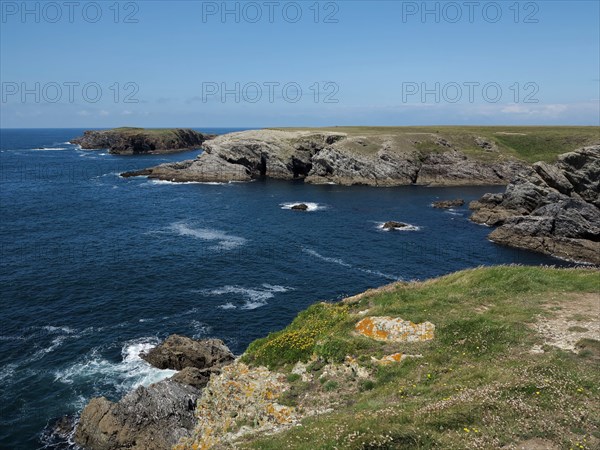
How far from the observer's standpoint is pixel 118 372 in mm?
38031

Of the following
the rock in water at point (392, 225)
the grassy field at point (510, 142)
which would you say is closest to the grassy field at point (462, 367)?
the rock in water at point (392, 225)

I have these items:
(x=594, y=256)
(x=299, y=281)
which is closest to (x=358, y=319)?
(x=299, y=281)

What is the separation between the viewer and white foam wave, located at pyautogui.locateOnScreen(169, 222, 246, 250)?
245 ft

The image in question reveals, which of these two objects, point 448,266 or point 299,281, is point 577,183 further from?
point 299,281

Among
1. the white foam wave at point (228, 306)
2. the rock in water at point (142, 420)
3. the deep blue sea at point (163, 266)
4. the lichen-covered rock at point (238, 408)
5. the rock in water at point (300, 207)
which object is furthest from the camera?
the rock in water at point (300, 207)

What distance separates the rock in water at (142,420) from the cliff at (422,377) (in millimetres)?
155

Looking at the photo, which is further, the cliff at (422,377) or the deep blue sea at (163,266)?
the deep blue sea at (163,266)

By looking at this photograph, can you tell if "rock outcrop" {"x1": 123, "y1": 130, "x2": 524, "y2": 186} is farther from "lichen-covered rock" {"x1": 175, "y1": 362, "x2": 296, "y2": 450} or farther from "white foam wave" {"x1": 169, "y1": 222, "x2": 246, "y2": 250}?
"lichen-covered rock" {"x1": 175, "y1": 362, "x2": 296, "y2": 450}

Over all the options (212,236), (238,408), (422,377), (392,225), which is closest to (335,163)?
(392,225)

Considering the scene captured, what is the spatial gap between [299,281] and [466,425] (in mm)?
43616

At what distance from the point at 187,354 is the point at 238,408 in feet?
59.8

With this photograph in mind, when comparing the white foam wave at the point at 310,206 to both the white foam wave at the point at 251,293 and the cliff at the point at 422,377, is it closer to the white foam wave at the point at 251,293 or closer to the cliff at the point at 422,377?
the white foam wave at the point at 251,293

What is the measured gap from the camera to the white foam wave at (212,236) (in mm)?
74750

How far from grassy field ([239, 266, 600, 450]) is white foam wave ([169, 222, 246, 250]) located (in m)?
44.1
